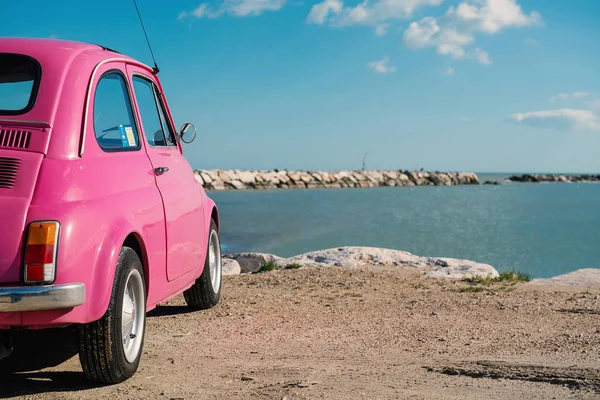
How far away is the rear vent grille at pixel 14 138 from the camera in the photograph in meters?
3.97

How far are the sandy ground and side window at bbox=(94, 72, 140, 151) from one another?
4.86 ft

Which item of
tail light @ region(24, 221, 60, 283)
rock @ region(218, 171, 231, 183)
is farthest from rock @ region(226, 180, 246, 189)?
tail light @ region(24, 221, 60, 283)

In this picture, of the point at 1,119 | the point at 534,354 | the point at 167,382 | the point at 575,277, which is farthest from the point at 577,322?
the point at 1,119

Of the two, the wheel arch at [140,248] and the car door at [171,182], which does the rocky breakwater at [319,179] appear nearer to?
the car door at [171,182]

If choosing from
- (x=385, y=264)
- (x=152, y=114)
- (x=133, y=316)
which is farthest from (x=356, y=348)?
(x=385, y=264)

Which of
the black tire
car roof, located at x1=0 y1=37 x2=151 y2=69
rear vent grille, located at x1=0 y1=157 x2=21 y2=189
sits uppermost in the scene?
car roof, located at x1=0 y1=37 x2=151 y2=69

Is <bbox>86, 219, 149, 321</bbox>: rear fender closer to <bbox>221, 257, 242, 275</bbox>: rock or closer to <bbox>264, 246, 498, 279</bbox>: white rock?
<bbox>221, 257, 242, 275</bbox>: rock

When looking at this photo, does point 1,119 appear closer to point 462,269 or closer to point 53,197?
point 53,197

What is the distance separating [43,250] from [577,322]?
4.88 m

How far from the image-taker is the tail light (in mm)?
3641

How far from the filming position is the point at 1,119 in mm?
4109

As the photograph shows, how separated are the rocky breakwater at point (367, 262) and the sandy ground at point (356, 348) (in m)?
1.63

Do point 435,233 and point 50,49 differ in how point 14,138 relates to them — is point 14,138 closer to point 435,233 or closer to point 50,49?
point 50,49

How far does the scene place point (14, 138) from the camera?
4.00 meters
